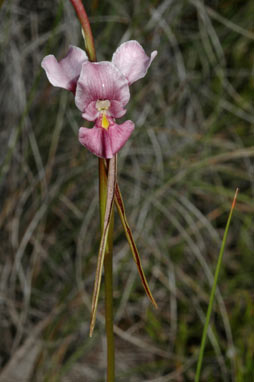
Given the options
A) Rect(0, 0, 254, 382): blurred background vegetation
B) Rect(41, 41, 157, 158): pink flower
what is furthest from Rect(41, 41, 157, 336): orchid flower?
Rect(0, 0, 254, 382): blurred background vegetation

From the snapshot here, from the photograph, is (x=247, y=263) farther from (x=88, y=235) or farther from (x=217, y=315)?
(x=88, y=235)

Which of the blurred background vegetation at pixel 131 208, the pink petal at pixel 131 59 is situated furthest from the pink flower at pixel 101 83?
→ the blurred background vegetation at pixel 131 208

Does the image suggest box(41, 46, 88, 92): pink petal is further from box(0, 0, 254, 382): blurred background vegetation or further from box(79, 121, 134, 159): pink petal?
box(0, 0, 254, 382): blurred background vegetation

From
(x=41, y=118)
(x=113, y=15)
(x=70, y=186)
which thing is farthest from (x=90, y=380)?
(x=113, y=15)

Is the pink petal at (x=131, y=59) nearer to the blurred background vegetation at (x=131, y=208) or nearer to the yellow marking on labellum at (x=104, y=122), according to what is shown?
the yellow marking on labellum at (x=104, y=122)

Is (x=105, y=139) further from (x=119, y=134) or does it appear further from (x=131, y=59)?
(x=131, y=59)

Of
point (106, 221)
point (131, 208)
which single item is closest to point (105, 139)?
point (106, 221)
